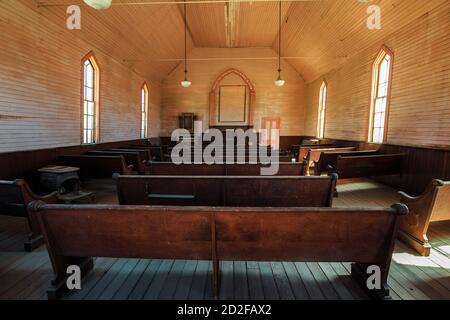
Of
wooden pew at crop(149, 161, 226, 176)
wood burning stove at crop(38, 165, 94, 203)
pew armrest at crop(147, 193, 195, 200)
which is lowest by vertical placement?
wood burning stove at crop(38, 165, 94, 203)

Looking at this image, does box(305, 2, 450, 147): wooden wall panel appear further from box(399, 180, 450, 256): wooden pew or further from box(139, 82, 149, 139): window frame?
box(139, 82, 149, 139): window frame

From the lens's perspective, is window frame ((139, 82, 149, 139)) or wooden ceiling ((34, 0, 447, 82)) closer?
wooden ceiling ((34, 0, 447, 82))

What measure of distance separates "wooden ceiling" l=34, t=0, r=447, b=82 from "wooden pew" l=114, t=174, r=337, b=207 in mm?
4137

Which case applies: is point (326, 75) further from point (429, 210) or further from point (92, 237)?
point (92, 237)

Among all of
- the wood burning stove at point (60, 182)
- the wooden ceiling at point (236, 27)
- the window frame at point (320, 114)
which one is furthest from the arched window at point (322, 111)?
the wood burning stove at point (60, 182)

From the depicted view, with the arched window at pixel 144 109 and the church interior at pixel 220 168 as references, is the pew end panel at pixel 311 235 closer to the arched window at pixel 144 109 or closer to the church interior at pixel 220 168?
the church interior at pixel 220 168

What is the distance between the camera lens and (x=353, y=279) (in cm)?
206

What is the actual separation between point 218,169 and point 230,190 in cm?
126

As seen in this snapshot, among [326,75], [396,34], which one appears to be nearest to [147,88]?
[326,75]

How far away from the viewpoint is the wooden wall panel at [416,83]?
4312mm

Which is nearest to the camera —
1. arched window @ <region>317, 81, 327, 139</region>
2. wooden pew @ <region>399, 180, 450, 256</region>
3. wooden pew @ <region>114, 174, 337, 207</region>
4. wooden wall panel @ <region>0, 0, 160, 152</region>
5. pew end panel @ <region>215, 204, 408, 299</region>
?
pew end panel @ <region>215, 204, 408, 299</region>

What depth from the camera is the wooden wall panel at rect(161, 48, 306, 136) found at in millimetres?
12453

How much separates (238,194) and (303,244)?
3.38 feet

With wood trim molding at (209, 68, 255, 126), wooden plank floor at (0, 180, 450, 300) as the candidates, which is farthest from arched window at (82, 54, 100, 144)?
wood trim molding at (209, 68, 255, 126)
